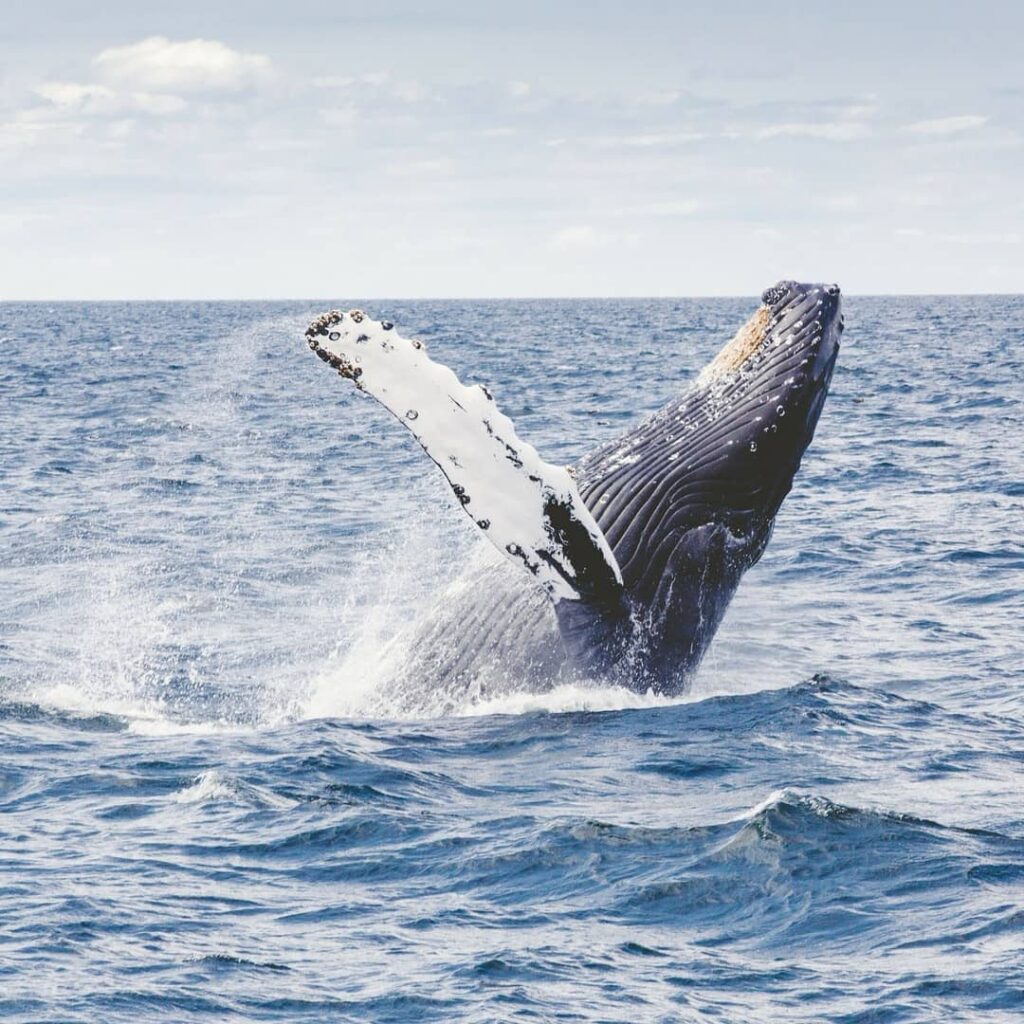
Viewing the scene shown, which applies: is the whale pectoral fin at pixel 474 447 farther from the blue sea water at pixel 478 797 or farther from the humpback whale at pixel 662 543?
the blue sea water at pixel 478 797

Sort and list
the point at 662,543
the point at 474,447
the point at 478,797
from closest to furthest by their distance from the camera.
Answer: the point at 474,447 → the point at 478,797 → the point at 662,543

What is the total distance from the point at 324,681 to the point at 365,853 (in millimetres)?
4217

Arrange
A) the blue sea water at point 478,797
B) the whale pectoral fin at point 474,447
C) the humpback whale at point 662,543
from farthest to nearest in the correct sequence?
the humpback whale at point 662,543 < the whale pectoral fin at point 474,447 < the blue sea water at point 478,797

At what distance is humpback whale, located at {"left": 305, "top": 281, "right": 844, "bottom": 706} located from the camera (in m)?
10.3

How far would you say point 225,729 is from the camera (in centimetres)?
1168

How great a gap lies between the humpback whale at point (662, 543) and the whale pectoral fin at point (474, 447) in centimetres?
14

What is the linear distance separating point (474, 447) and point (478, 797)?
204 centimetres

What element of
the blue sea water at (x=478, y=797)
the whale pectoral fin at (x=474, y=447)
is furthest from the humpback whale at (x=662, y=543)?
the blue sea water at (x=478, y=797)

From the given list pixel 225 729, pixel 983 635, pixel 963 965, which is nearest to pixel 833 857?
pixel 963 965

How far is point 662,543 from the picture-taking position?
10445 millimetres

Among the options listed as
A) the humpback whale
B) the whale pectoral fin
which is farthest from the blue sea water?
the whale pectoral fin

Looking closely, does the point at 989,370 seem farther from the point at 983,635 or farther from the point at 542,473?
the point at 542,473

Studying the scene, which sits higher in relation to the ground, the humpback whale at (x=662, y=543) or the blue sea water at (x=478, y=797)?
the humpback whale at (x=662, y=543)

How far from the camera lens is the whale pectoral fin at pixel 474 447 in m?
8.66
